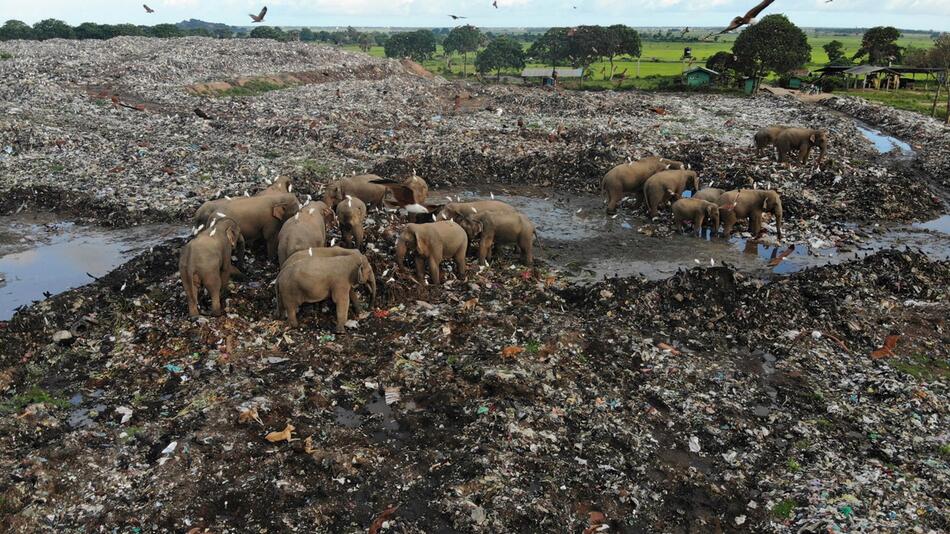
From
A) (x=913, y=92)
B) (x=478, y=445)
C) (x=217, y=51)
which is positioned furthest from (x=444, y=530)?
(x=913, y=92)

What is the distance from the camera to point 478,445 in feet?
21.1

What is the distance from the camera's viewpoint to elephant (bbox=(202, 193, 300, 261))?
34.0 ft

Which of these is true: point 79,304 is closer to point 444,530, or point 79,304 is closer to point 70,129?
point 444,530

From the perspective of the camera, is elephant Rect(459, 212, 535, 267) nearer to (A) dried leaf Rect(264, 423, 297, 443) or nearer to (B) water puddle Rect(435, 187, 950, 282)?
(B) water puddle Rect(435, 187, 950, 282)

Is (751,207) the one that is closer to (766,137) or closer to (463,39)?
(766,137)

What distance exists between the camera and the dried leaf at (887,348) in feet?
27.3

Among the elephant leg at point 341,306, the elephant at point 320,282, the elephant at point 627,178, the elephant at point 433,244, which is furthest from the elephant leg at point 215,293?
the elephant at point 627,178

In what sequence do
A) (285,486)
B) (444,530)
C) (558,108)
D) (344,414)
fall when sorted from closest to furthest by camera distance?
(444,530) → (285,486) → (344,414) → (558,108)

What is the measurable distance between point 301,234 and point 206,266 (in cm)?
149

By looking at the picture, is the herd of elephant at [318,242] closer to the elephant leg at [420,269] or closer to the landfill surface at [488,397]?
the elephant leg at [420,269]

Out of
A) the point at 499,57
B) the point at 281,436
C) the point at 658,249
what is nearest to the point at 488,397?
the point at 281,436

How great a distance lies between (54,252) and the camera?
11.9 m

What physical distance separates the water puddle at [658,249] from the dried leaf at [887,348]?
2.64m

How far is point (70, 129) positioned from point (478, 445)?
18.3m
